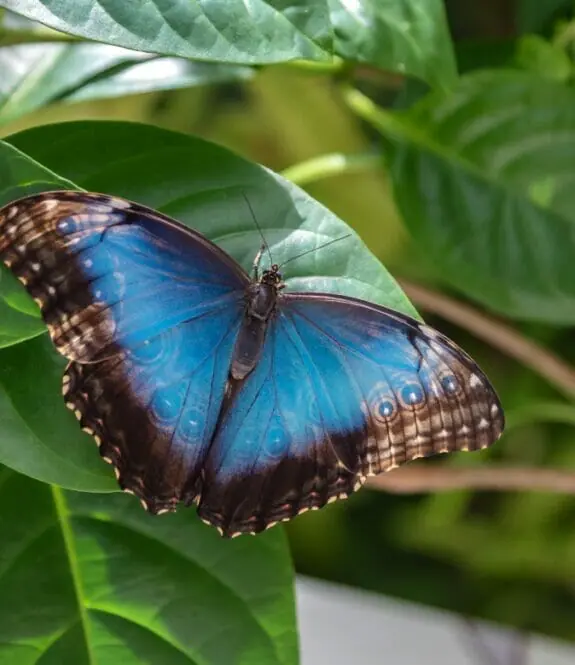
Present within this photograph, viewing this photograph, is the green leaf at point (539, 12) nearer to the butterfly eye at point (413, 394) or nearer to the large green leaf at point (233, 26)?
the large green leaf at point (233, 26)

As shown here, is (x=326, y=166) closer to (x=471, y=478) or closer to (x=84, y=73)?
(x=84, y=73)

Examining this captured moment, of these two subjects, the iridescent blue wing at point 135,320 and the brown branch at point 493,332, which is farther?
the brown branch at point 493,332

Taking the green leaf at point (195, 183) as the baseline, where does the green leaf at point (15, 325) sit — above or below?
below

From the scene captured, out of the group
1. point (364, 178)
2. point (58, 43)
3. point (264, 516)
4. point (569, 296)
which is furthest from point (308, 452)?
point (364, 178)

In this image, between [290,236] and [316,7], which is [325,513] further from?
[316,7]

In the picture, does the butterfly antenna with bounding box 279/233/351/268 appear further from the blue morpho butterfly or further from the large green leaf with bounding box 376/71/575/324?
the large green leaf with bounding box 376/71/575/324

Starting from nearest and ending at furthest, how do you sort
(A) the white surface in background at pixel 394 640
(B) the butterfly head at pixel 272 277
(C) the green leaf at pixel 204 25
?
(C) the green leaf at pixel 204 25 → (B) the butterfly head at pixel 272 277 → (A) the white surface in background at pixel 394 640

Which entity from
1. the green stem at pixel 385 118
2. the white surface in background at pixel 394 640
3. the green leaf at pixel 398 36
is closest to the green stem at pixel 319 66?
the green stem at pixel 385 118

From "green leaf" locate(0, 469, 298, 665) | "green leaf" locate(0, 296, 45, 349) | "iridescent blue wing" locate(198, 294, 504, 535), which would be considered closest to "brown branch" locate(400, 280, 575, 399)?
"iridescent blue wing" locate(198, 294, 504, 535)

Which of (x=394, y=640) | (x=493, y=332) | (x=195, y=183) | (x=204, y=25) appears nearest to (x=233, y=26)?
(x=204, y=25)
